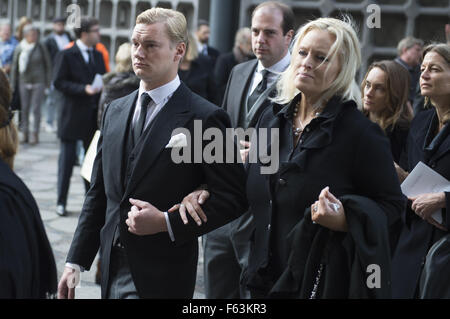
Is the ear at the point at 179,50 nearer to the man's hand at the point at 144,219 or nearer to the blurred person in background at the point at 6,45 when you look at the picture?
the man's hand at the point at 144,219

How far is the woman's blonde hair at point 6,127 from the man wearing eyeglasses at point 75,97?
3.31 metres

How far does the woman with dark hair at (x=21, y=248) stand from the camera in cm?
202

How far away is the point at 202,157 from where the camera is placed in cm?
239

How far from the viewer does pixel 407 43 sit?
19.6ft

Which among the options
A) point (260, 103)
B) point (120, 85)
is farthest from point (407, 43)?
point (260, 103)

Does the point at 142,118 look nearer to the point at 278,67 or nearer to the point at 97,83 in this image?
the point at 278,67

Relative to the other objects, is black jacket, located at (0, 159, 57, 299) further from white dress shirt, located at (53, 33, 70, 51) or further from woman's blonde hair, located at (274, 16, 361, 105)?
white dress shirt, located at (53, 33, 70, 51)

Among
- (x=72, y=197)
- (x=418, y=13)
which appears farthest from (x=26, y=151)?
(x=418, y=13)

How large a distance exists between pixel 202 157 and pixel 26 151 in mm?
6709

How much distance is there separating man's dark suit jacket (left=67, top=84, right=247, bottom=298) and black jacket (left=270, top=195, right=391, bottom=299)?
1.01 ft

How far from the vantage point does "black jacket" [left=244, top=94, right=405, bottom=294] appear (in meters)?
2.20

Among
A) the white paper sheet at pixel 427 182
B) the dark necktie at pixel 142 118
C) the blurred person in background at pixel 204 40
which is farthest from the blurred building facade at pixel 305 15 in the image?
the dark necktie at pixel 142 118

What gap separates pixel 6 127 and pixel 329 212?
1.15m
